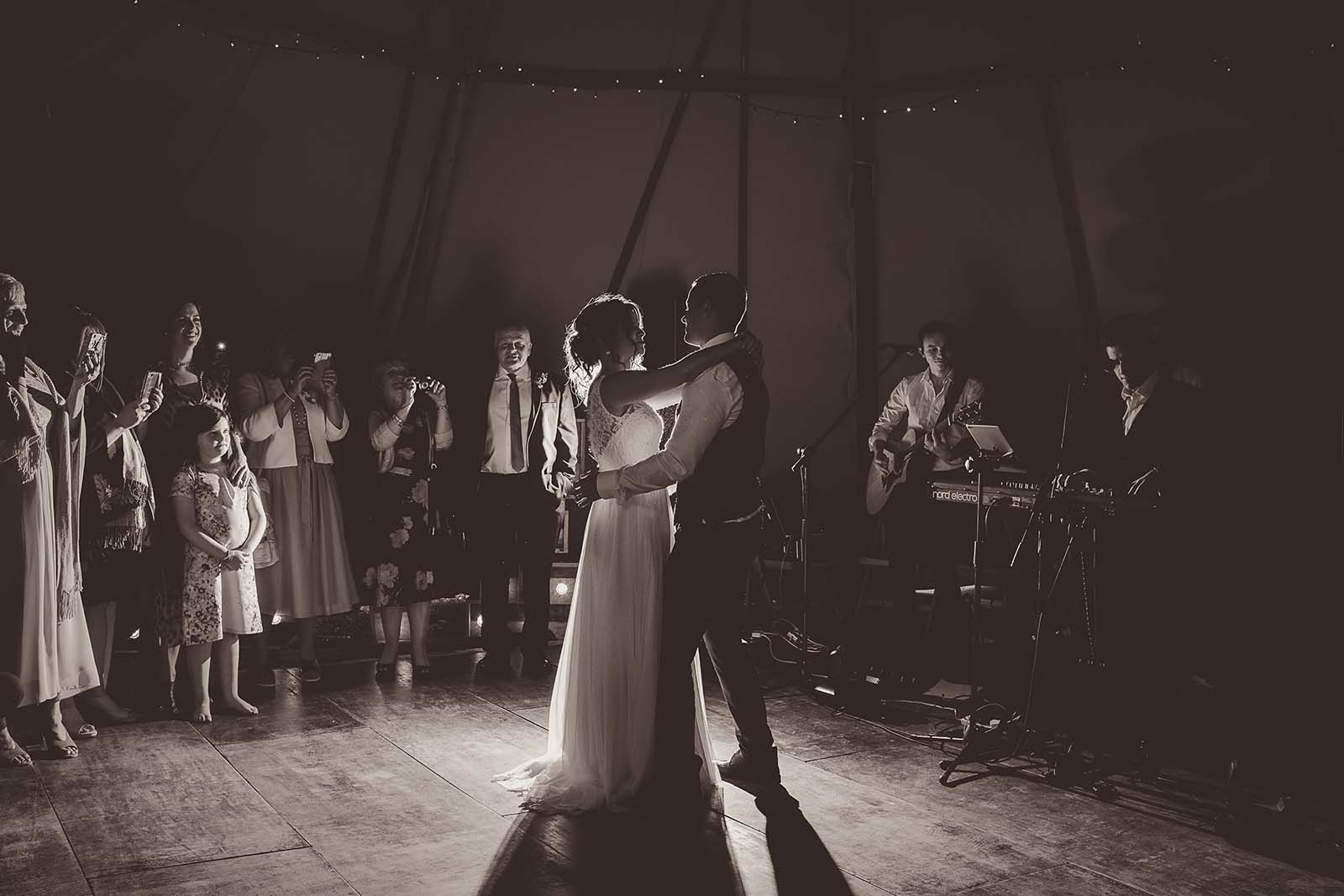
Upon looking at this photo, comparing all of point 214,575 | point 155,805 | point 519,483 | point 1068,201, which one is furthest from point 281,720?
point 1068,201

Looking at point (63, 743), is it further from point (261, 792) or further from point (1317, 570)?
point (1317, 570)

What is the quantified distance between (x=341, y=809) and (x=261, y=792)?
32 cm

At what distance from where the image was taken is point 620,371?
3.34 meters

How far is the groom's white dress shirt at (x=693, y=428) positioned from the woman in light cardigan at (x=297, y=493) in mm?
2344

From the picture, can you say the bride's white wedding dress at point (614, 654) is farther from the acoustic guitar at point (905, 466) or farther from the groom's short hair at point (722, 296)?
the acoustic guitar at point (905, 466)

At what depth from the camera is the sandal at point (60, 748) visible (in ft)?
12.1

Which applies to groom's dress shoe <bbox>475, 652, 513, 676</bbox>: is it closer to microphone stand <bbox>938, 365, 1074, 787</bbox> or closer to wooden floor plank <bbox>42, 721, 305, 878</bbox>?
wooden floor plank <bbox>42, 721, 305, 878</bbox>

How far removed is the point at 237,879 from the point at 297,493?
2.48 m

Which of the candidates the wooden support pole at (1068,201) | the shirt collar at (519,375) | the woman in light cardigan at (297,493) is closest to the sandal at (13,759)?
the woman in light cardigan at (297,493)

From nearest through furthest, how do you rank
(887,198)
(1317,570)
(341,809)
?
(341,809) < (1317,570) < (887,198)

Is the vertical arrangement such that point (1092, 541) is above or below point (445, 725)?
above

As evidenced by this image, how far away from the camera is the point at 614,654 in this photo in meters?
3.19

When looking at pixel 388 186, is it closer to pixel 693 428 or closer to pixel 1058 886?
pixel 693 428

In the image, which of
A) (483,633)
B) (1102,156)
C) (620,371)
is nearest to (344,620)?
(483,633)
